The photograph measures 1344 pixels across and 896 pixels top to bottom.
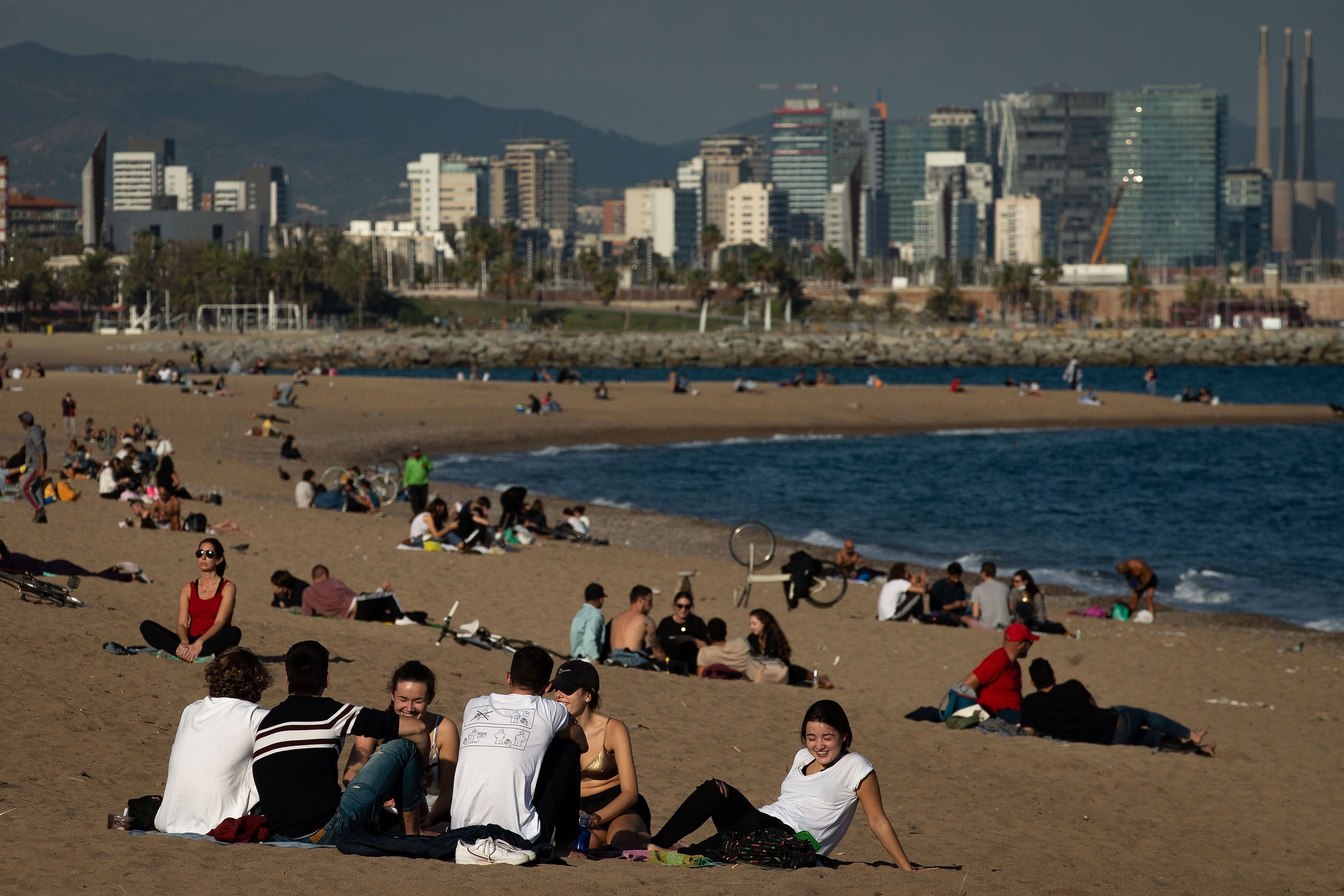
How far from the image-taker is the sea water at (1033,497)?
77.9 ft

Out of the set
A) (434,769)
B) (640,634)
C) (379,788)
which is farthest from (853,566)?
(379,788)

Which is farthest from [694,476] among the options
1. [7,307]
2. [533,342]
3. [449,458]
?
[7,307]

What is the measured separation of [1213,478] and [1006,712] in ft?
96.9

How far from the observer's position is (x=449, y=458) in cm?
3644

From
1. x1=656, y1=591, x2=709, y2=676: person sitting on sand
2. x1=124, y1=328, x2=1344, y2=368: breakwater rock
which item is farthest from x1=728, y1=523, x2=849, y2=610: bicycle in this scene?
x1=124, y1=328, x2=1344, y2=368: breakwater rock

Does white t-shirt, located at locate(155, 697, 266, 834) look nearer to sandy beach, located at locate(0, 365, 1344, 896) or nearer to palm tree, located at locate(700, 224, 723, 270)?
sandy beach, located at locate(0, 365, 1344, 896)

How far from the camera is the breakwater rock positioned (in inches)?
3484

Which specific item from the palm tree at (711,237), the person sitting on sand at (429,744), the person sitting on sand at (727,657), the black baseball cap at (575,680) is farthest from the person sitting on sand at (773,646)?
the palm tree at (711,237)

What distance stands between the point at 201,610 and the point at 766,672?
491cm

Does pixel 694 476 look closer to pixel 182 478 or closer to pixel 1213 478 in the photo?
pixel 182 478

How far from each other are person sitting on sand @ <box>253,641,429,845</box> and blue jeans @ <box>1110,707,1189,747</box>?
6826mm

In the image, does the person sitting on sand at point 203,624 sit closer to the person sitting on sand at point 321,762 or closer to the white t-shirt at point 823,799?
the person sitting on sand at point 321,762

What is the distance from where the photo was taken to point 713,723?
10656 millimetres

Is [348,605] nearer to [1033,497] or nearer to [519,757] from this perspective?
[519,757]
